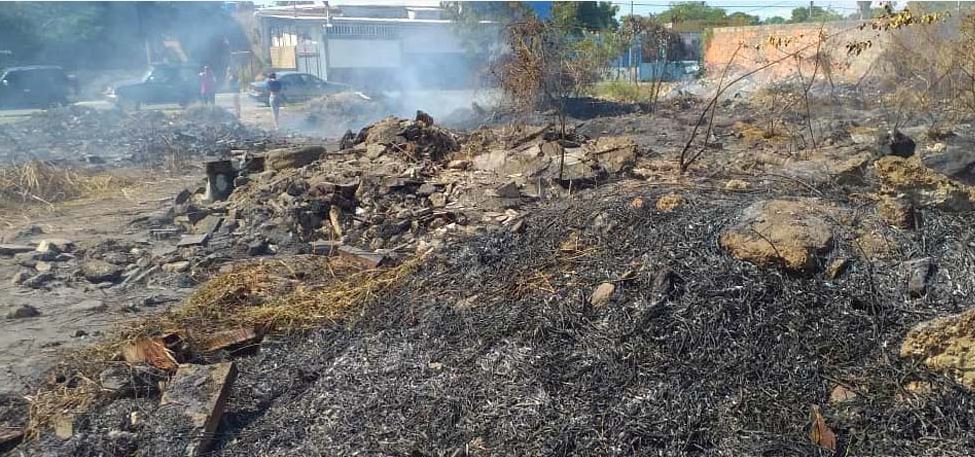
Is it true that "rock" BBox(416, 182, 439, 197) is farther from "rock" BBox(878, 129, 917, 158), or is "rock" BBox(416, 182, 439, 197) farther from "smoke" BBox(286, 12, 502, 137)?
"smoke" BBox(286, 12, 502, 137)

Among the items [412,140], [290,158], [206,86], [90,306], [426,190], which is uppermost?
[206,86]

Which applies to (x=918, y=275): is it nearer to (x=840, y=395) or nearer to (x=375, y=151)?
(x=840, y=395)

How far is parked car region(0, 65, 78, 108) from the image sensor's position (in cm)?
2161

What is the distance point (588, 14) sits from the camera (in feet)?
99.6

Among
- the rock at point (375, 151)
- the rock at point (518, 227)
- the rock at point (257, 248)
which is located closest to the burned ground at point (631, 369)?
the rock at point (518, 227)

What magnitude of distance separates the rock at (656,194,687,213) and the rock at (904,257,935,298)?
143cm

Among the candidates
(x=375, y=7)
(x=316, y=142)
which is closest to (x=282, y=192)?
(x=316, y=142)

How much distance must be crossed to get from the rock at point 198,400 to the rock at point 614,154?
17.3 ft

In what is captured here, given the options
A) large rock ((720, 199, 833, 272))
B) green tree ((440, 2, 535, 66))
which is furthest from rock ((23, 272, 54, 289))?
green tree ((440, 2, 535, 66))

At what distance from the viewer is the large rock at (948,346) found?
3.14m

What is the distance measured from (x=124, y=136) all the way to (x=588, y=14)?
2042 centimetres

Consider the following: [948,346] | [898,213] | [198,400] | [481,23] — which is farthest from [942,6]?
[198,400]

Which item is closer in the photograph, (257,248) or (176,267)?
(176,267)

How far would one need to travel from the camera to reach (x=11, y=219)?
882 centimetres
